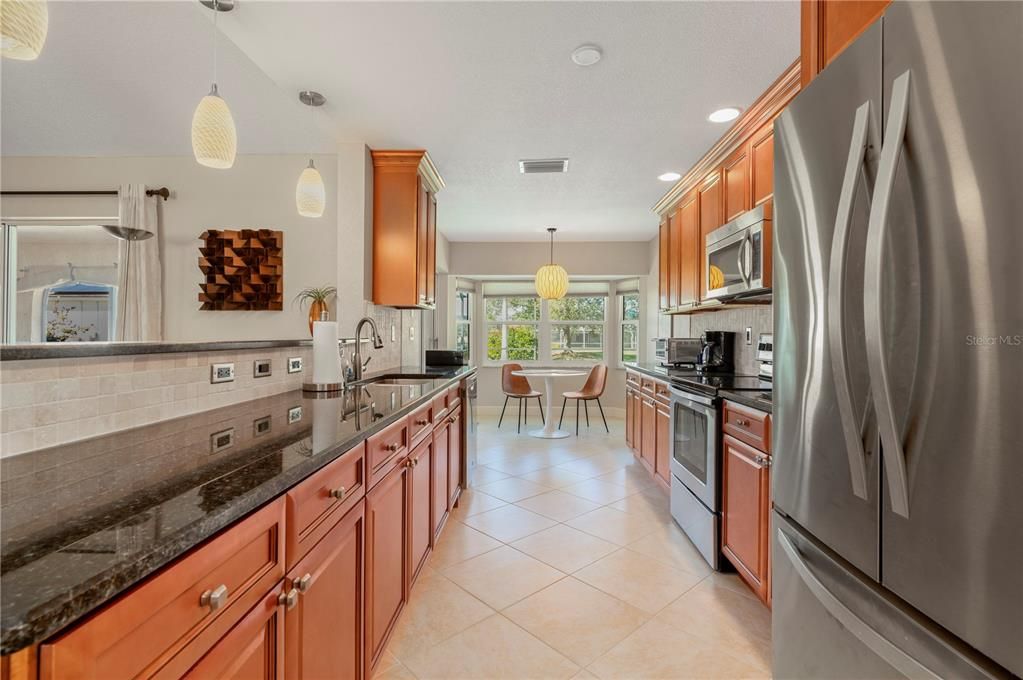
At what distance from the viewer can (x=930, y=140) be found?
80 centimetres

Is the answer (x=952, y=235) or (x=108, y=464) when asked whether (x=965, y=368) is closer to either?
(x=952, y=235)

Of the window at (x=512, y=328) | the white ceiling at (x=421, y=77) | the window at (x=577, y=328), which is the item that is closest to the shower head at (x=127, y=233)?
the white ceiling at (x=421, y=77)

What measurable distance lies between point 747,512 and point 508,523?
1442mm

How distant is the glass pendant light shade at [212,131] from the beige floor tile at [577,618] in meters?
2.19

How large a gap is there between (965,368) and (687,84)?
2201 millimetres

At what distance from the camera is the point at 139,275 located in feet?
11.7

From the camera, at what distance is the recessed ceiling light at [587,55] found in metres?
2.14

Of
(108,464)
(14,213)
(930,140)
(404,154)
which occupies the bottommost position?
(108,464)

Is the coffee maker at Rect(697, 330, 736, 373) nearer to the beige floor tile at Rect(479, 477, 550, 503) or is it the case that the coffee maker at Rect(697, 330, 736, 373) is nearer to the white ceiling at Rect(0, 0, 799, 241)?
the white ceiling at Rect(0, 0, 799, 241)

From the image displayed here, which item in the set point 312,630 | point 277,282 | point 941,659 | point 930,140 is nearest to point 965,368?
point 930,140

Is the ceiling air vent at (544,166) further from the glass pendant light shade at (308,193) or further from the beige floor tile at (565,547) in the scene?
the beige floor tile at (565,547)

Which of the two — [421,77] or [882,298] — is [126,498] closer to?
[882,298]

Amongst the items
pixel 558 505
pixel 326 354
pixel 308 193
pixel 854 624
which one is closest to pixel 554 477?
pixel 558 505

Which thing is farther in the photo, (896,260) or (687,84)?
(687,84)
